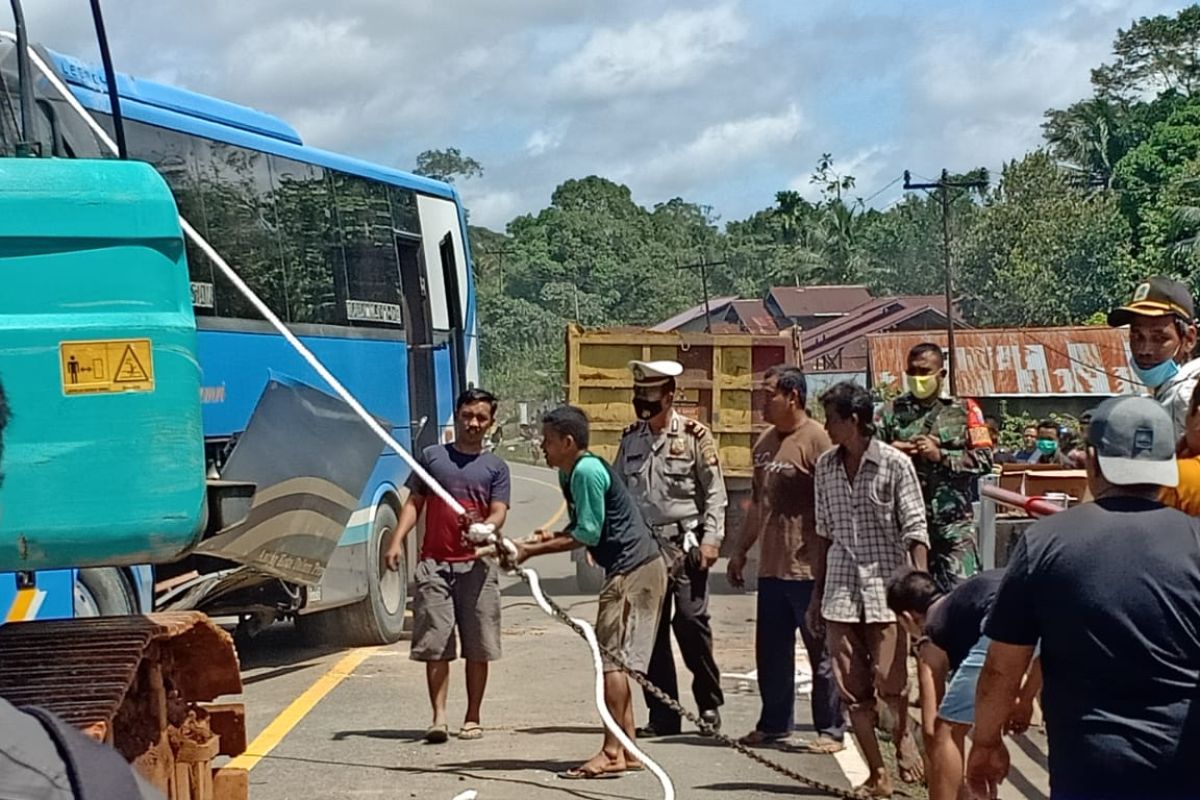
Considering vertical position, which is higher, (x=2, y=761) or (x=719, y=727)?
(x=2, y=761)

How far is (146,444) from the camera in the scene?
3.63m

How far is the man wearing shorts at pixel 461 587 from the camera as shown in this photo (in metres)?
9.05

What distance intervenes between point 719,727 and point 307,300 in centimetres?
496

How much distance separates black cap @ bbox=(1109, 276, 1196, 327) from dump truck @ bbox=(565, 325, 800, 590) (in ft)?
32.6

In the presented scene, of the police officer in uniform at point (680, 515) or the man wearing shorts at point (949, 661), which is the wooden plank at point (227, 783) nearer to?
the man wearing shorts at point (949, 661)

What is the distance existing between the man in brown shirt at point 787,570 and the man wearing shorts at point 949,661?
2149 mm

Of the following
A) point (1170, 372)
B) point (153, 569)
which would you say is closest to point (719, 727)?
point (153, 569)

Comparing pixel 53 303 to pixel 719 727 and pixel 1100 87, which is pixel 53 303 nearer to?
pixel 719 727

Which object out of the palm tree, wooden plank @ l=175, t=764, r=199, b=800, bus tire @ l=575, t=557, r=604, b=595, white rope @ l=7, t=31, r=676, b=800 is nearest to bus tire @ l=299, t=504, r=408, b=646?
bus tire @ l=575, t=557, r=604, b=595

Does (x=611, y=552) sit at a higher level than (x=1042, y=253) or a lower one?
lower

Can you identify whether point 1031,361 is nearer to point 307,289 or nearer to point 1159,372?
point 307,289

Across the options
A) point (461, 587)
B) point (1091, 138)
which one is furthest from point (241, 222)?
point (1091, 138)

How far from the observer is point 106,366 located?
3.61 m

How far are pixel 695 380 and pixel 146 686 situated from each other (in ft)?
39.7
